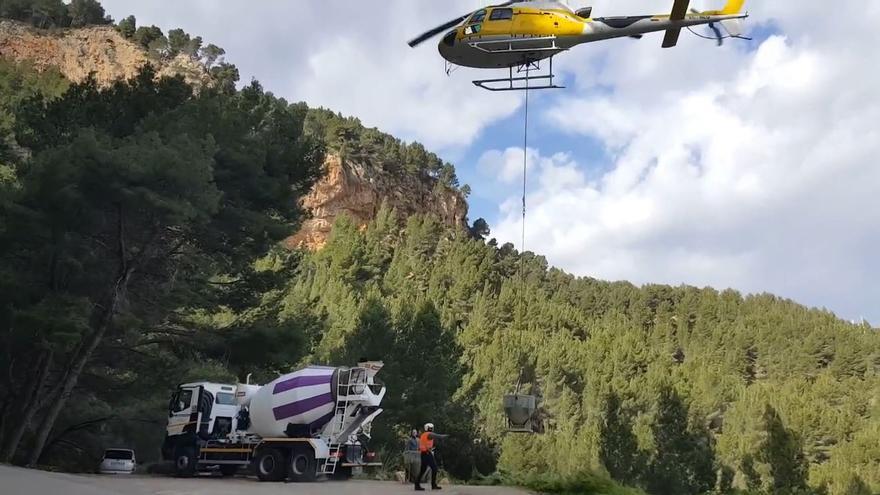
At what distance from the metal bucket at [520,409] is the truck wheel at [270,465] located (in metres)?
5.28

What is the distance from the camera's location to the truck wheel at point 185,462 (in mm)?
18750

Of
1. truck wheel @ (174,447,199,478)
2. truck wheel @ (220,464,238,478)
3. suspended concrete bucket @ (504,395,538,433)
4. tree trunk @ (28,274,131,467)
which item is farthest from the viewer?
tree trunk @ (28,274,131,467)

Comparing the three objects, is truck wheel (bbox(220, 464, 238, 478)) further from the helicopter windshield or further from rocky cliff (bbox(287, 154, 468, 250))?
rocky cliff (bbox(287, 154, 468, 250))

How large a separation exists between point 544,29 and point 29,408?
16.7 meters

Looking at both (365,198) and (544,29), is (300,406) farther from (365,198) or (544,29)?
(365,198)

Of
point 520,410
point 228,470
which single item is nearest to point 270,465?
point 228,470

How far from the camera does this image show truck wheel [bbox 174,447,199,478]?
1875cm

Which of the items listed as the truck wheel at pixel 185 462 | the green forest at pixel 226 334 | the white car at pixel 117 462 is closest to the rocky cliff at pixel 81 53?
the green forest at pixel 226 334

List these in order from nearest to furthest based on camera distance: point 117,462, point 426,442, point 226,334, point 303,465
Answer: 1. point 426,442
2. point 303,465
3. point 117,462
4. point 226,334

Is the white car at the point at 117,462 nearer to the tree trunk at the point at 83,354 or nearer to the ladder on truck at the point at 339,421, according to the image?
the tree trunk at the point at 83,354

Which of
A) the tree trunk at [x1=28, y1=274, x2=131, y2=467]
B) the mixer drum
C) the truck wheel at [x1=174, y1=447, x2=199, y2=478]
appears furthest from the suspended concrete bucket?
the tree trunk at [x1=28, y1=274, x2=131, y2=467]

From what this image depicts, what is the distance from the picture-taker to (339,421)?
55.8ft

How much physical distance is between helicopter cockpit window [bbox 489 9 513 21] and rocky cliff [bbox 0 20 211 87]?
234ft

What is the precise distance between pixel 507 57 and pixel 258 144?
8.56 meters
